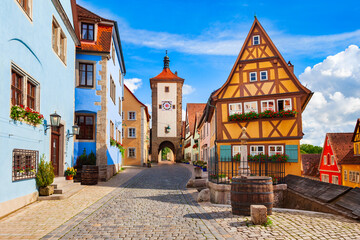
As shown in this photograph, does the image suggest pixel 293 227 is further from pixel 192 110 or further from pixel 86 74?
pixel 192 110

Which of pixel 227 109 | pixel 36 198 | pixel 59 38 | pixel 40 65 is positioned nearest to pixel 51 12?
pixel 59 38

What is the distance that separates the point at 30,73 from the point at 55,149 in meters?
4.52

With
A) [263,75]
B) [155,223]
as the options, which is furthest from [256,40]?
[155,223]

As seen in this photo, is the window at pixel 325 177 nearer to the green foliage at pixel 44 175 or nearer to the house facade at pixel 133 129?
the house facade at pixel 133 129

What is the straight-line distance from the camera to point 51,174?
1116cm

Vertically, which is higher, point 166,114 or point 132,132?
point 166,114

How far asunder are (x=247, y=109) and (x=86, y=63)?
992 centimetres

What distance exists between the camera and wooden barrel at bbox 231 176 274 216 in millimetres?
8312

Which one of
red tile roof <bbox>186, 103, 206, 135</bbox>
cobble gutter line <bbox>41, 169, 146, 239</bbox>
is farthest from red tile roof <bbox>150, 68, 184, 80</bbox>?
cobble gutter line <bbox>41, 169, 146, 239</bbox>

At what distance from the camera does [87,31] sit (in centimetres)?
1906

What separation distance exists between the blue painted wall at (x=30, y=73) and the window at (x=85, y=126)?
8.70ft

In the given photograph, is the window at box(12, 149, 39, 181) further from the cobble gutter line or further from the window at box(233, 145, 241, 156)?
the window at box(233, 145, 241, 156)

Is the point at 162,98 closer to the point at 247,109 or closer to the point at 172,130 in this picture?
the point at 172,130

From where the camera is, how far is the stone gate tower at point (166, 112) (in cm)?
5112
